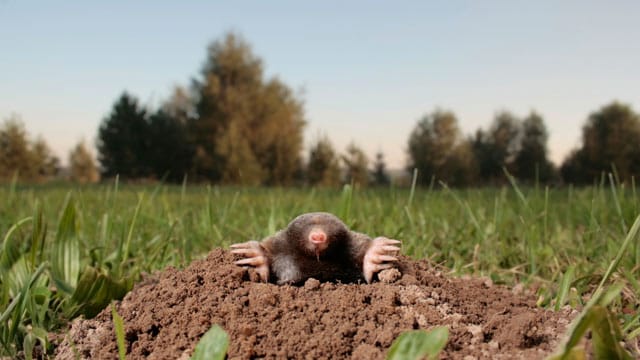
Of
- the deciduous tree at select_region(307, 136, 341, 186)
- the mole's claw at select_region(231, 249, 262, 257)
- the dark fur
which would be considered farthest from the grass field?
the deciduous tree at select_region(307, 136, 341, 186)

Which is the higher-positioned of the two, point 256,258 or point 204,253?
point 256,258

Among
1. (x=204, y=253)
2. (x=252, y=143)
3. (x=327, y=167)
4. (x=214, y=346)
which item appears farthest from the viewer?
(x=252, y=143)

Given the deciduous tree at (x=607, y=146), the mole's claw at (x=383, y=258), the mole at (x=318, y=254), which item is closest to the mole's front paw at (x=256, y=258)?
the mole at (x=318, y=254)

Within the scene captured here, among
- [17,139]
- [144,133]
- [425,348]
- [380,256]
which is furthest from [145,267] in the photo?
[144,133]

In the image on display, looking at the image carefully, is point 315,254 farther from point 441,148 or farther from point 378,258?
point 441,148

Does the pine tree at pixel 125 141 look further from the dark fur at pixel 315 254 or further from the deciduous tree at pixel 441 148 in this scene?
the dark fur at pixel 315 254

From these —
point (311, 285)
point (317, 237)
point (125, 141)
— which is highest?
point (125, 141)

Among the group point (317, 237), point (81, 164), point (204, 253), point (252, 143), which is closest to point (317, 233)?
point (317, 237)
